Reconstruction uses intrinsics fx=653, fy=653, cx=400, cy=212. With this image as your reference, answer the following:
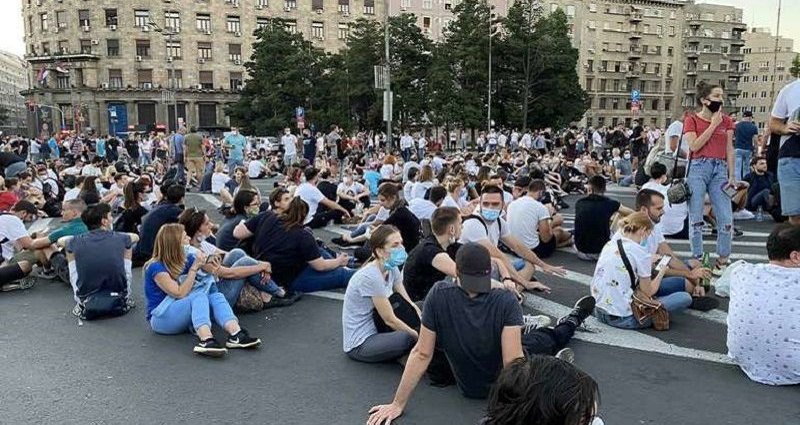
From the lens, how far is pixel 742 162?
Result: 545 inches

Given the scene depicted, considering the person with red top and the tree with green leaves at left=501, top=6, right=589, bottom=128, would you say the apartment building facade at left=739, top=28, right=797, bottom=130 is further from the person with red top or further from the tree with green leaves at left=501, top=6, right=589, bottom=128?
the person with red top

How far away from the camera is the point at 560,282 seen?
838cm

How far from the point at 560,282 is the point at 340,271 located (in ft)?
9.25

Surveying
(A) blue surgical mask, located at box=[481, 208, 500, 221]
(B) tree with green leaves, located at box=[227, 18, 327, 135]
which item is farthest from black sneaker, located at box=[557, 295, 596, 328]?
(B) tree with green leaves, located at box=[227, 18, 327, 135]

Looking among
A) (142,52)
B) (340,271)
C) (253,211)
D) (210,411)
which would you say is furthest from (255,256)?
(142,52)

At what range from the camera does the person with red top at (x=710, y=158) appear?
7.50 m

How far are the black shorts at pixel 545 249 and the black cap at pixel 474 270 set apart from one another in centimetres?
A: 549

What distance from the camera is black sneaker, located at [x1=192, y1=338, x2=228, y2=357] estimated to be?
Result: 18.9 ft

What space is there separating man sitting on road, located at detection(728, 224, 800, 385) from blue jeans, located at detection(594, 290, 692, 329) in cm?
126

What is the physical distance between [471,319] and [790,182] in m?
4.64

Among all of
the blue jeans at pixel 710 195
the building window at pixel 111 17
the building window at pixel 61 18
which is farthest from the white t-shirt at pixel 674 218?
the building window at pixel 61 18

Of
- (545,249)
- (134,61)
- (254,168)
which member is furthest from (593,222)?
(134,61)

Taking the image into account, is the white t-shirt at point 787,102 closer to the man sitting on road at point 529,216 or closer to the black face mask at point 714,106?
the black face mask at point 714,106

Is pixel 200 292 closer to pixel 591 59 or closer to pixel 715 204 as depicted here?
pixel 715 204
